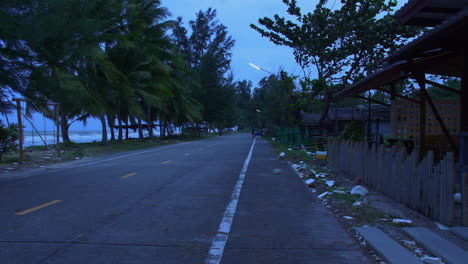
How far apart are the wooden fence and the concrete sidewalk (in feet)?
4.58

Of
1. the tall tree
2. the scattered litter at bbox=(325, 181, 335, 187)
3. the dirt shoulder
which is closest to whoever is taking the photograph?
the dirt shoulder

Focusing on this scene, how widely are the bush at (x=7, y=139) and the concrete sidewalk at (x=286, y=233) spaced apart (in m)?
11.4

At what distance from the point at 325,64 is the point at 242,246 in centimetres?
1565

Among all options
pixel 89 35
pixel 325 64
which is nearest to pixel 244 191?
pixel 89 35

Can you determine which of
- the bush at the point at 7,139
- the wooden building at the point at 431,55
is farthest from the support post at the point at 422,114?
the bush at the point at 7,139

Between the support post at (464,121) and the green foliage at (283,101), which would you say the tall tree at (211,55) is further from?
the support post at (464,121)

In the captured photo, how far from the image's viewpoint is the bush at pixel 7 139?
50.9 ft

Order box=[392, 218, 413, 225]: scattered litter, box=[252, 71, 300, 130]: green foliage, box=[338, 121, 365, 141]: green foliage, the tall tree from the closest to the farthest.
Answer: box=[392, 218, 413, 225]: scattered litter → box=[338, 121, 365, 141]: green foliage → box=[252, 71, 300, 130]: green foliage → the tall tree

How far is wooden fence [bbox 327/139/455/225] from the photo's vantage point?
5.64 metres

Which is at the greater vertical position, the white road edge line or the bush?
the bush

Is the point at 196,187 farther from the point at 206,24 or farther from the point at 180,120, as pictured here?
the point at 206,24

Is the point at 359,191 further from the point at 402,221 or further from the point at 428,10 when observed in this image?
the point at 428,10

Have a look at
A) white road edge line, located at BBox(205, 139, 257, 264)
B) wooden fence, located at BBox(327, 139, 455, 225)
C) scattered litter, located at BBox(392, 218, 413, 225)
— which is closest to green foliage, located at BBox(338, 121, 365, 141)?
wooden fence, located at BBox(327, 139, 455, 225)

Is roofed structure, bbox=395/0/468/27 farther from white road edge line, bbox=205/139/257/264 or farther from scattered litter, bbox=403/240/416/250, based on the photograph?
white road edge line, bbox=205/139/257/264
